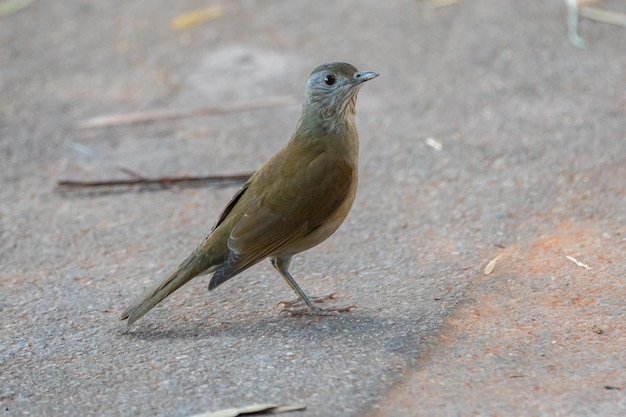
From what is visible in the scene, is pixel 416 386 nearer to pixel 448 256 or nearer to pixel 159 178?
pixel 448 256

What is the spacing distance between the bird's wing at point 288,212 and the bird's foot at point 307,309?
0.91 feet

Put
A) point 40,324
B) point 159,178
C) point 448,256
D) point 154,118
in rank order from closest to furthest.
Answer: point 40,324
point 448,256
point 159,178
point 154,118

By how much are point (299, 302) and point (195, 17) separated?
465 cm

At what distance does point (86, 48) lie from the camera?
27.6ft

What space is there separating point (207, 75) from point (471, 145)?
247cm

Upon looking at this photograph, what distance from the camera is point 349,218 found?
18.6ft

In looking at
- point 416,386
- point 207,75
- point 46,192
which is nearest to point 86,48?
point 207,75

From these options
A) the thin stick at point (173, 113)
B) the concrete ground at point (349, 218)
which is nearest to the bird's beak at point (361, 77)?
the concrete ground at point (349, 218)

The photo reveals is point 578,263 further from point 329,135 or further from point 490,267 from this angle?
point 329,135

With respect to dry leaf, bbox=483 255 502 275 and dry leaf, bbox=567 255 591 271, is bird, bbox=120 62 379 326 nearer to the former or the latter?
dry leaf, bbox=483 255 502 275

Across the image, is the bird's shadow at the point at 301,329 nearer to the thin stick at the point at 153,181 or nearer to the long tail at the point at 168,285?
the long tail at the point at 168,285

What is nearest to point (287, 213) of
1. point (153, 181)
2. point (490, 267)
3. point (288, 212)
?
point (288, 212)

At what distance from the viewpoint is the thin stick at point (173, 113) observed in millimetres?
7262

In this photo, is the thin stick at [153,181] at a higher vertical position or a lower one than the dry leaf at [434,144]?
lower
